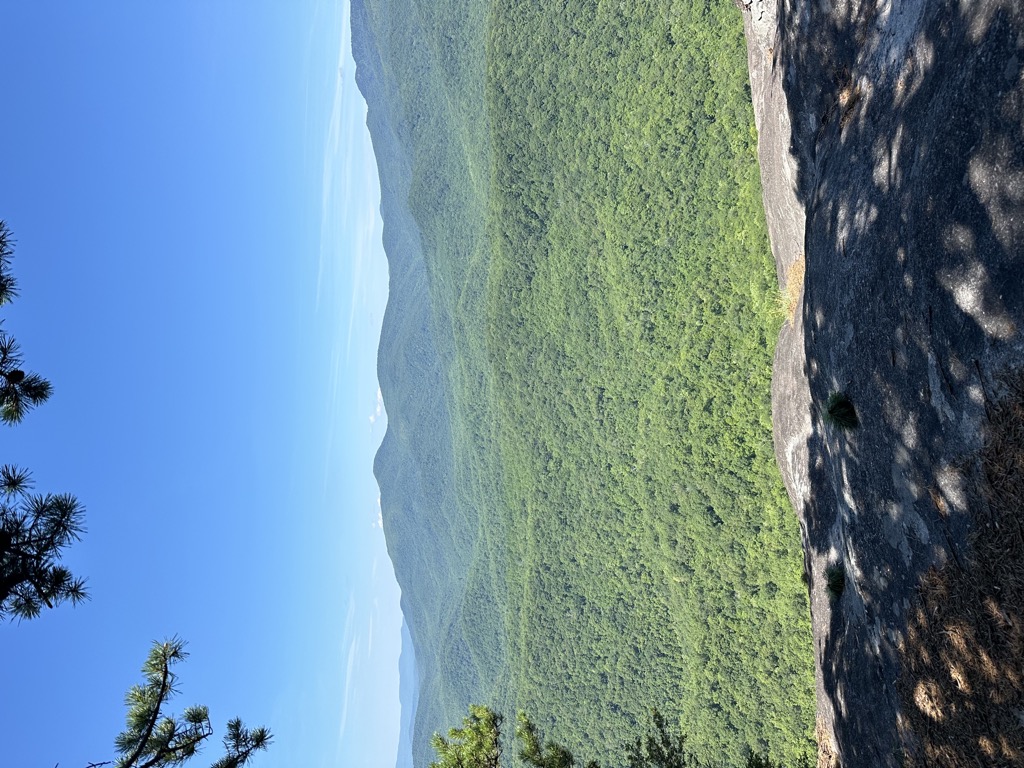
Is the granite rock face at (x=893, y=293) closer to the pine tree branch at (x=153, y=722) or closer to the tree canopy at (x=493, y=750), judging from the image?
the tree canopy at (x=493, y=750)

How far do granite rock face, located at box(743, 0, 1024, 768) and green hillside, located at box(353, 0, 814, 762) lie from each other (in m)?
25.1

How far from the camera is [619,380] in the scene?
180ft

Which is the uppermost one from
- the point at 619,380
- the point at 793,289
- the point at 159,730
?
the point at 619,380

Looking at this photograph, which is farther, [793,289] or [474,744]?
[793,289]

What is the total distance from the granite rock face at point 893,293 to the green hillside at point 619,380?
2512 cm

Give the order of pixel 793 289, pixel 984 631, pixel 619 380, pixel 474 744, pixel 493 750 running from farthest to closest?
pixel 619 380 → pixel 793 289 → pixel 493 750 → pixel 474 744 → pixel 984 631

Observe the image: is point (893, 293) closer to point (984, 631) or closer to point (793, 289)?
point (984, 631)

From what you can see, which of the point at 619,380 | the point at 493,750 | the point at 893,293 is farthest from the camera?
the point at 619,380

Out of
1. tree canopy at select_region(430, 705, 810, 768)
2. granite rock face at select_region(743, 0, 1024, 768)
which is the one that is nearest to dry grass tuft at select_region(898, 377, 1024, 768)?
granite rock face at select_region(743, 0, 1024, 768)

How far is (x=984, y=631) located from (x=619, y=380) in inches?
1865

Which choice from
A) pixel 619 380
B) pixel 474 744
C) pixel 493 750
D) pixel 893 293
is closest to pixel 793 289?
pixel 893 293

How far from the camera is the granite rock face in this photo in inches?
283

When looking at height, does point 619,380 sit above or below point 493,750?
above

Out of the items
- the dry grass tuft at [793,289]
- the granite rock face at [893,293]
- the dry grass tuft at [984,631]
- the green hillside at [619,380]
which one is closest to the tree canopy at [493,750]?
the granite rock face at [893,293]
